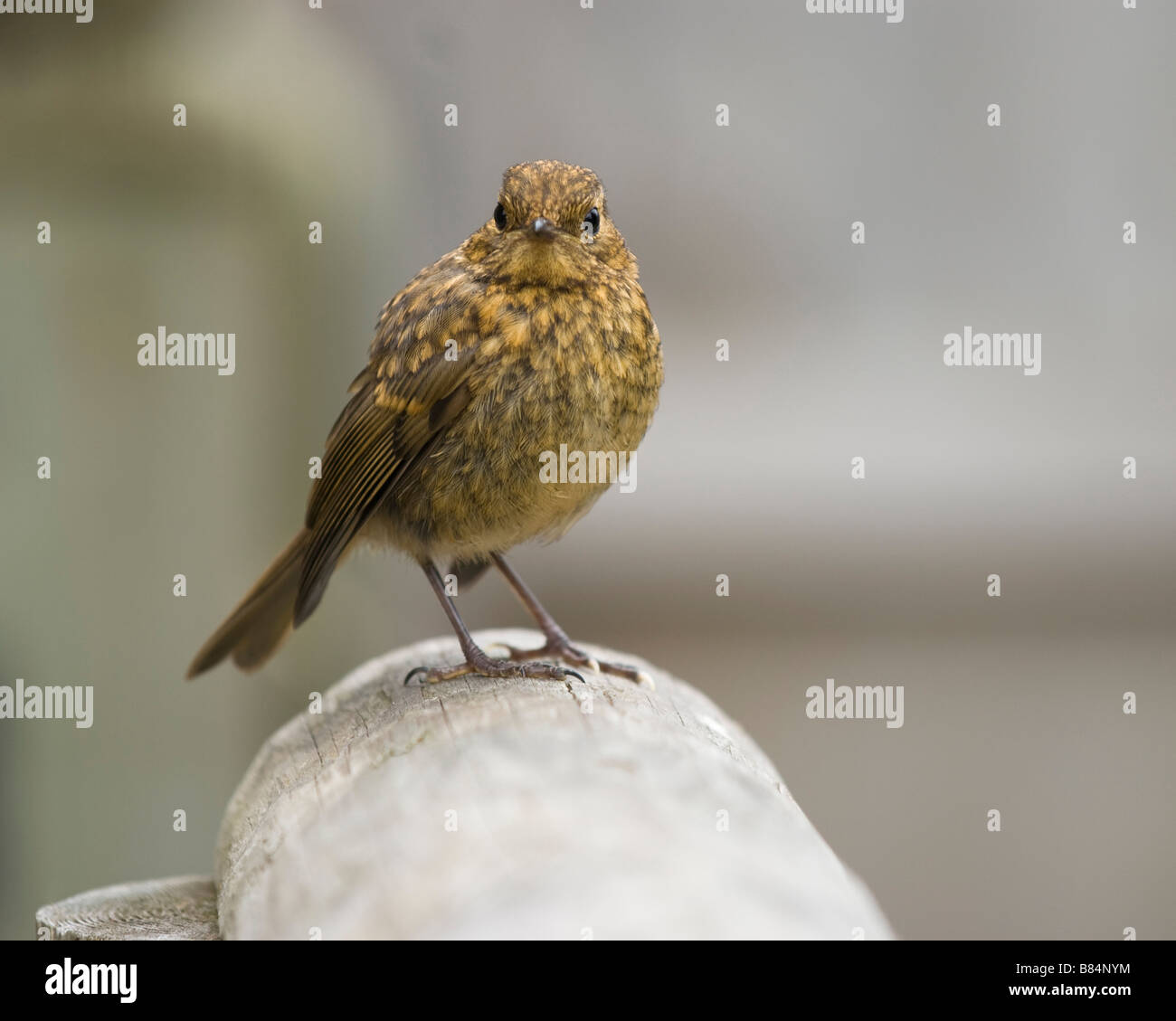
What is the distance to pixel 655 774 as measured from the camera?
6.69ft

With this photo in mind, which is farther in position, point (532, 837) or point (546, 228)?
point (546, 228)

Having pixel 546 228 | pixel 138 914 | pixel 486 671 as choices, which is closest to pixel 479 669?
pixel 486 671

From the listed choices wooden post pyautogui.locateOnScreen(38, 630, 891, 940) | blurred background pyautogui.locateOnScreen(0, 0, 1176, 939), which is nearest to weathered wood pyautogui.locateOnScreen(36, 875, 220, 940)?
wooden post pyautogui.locateOnScreen(38, 630, 891, 940)

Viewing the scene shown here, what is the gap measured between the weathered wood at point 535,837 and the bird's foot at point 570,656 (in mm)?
701

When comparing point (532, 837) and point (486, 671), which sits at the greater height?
point (486, 671)

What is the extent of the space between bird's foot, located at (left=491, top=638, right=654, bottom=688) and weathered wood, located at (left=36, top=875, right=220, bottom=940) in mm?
1058

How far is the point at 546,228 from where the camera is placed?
3.17 m

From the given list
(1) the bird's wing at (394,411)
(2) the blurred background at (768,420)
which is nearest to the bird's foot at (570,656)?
(1) the bird's wing at (394,411)

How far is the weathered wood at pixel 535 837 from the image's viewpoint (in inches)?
65.9

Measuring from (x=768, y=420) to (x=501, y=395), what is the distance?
5.62m

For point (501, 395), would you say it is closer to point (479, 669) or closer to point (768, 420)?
point (479, 669)

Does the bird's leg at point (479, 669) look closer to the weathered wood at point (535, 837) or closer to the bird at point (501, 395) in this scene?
the bird at point (501, 395)

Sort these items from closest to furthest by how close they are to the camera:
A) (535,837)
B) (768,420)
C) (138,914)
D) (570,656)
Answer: (535,837) → (138,914) → (570,656) → (768,420)
